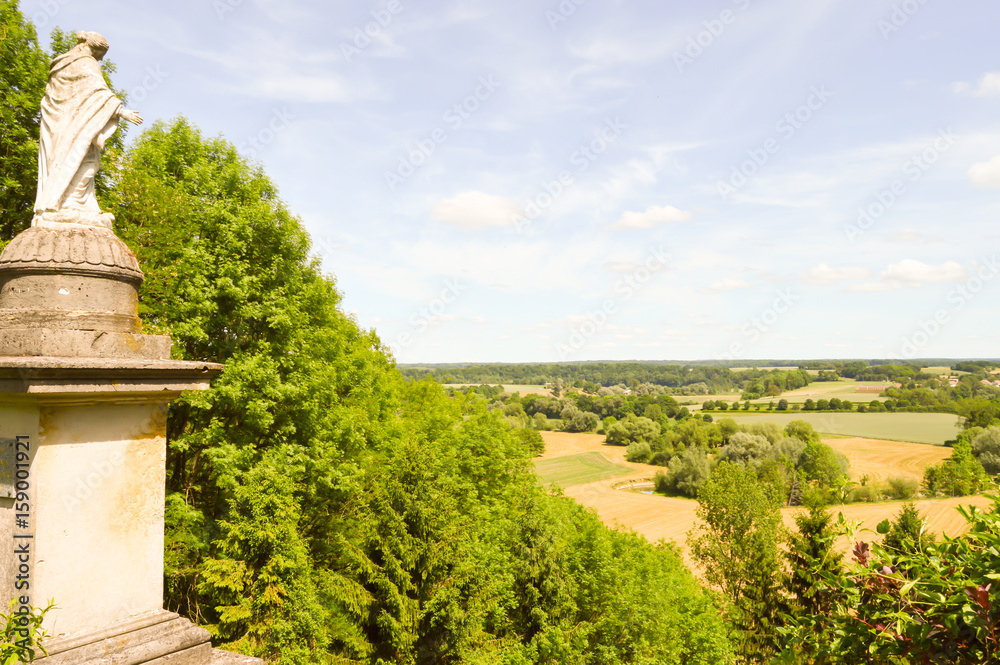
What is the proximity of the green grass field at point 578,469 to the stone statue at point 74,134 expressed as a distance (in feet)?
254

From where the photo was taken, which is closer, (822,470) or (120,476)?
(120,476)

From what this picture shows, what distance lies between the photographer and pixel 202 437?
14.1 metres

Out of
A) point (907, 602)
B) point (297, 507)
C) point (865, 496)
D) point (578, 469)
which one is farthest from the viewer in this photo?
point (578, 469)

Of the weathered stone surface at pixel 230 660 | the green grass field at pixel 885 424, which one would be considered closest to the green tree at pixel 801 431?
the green grass field at pixel 885 424

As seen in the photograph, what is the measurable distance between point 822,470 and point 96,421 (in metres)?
73.6

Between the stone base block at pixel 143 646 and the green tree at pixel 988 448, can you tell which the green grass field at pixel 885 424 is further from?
the stone base block at pixel 143 646

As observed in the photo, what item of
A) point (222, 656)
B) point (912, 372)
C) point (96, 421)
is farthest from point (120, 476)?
point (912, 372)

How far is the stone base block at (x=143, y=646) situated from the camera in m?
3.98

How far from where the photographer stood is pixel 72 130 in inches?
185

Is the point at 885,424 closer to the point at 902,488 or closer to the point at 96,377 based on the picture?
the point at 902,488

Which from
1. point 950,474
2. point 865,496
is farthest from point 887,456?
point 865,496

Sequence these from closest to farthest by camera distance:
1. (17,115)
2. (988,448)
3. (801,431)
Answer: (17,115) < (988,448) < (801,431)

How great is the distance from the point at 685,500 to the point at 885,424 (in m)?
56.6

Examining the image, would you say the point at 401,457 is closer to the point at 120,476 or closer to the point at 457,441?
the point at 457,441
